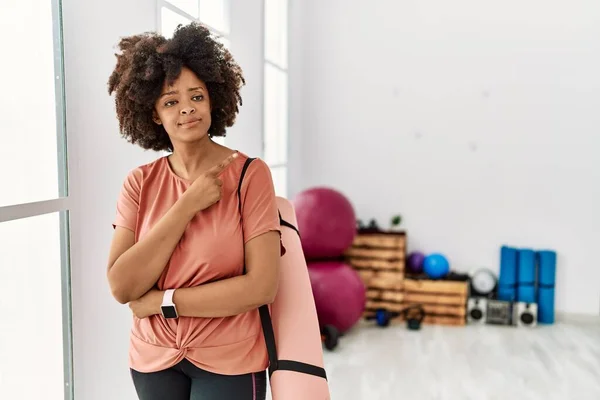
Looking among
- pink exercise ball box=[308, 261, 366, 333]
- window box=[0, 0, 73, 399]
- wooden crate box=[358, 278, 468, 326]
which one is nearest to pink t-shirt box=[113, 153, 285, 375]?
window box=[0, 0, 73, 399]

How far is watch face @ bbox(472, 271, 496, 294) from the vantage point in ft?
12.9

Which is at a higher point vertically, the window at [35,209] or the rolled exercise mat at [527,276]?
the window at [35,209]

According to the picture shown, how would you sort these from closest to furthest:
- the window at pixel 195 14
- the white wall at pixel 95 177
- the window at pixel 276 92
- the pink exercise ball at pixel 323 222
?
the white wall at pixel 95 177 → the window at pixel 195 14 → the pink exercise ball at pixel 323 222 → the window at pixel 276 92

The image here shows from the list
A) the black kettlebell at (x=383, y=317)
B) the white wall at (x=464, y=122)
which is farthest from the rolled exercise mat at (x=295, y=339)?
the white wall at (x=464, y=122)

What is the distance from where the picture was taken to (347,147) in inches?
167

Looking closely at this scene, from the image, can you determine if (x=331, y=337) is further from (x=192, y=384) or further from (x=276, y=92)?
(x=192, y=384)

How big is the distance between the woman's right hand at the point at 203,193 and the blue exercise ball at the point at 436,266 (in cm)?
306

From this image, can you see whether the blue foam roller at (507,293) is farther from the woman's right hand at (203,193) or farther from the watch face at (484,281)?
the woman's right hand at (203,193)

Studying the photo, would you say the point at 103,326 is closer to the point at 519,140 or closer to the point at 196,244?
the point at 196,244

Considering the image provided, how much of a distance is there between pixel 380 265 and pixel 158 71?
3.02 m

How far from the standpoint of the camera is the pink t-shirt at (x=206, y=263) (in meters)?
1.05

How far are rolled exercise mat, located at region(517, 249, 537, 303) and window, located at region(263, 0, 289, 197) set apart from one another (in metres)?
1.72

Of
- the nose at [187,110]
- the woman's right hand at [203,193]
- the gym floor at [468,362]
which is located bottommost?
the gym floor at [468,362]

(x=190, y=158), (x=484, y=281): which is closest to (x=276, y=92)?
(x=484, y=281)
